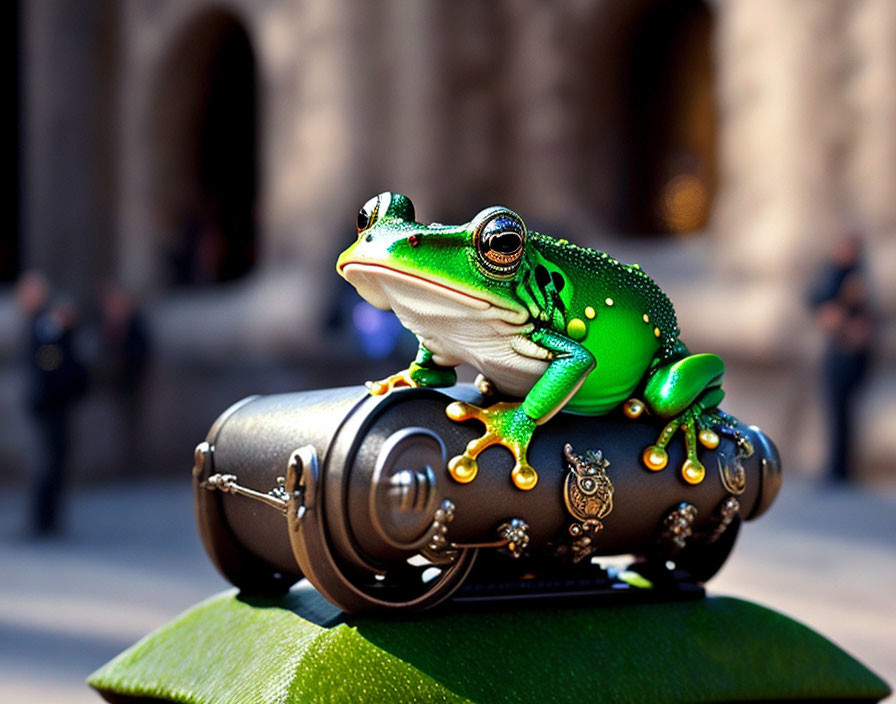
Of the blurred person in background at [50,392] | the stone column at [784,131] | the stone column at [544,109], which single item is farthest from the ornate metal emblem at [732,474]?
the stone column at [544,109]

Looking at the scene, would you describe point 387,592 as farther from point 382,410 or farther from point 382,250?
point 382,250

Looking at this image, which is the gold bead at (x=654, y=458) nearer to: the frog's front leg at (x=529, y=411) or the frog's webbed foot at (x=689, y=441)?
the frog's webbed foot at (x=689, y=441)

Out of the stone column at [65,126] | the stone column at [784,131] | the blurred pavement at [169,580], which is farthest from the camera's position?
the stone column at [65,126]

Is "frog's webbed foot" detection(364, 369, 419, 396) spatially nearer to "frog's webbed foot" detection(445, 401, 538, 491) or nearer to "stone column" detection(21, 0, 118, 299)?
"frog's webbed foot" detection(445, 401, 538, 491)

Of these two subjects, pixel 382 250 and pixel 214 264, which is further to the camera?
pixel 214 264

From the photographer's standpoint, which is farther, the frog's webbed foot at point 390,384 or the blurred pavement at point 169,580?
the blurred pavement at point 169,580

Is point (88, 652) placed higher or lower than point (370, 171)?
lower

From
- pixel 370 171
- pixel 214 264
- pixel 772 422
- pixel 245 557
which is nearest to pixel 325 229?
pixel 370 171

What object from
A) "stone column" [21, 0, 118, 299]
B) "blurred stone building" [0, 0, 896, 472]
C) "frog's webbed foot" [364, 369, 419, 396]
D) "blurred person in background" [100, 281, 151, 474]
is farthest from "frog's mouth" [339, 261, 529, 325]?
"stone column" [21, 0, 118, 299]
